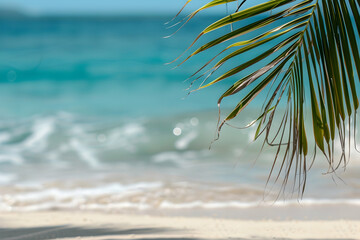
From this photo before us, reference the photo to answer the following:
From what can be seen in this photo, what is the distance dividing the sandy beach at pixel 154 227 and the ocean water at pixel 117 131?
0.37m

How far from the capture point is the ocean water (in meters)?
3.74

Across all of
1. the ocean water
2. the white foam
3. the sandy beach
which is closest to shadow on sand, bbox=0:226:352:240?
the sandy beach

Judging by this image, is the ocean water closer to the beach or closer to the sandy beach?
the beach

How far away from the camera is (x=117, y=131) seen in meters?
7.18

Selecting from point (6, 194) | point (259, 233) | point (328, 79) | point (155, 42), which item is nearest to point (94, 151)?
point (6, 194)

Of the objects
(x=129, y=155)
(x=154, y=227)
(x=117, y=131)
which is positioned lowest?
(x=154, y=227)

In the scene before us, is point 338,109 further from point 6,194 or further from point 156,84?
point 156,84

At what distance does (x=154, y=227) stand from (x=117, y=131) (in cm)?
461

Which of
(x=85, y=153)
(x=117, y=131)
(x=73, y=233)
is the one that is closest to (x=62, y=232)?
(x=73, y=233)

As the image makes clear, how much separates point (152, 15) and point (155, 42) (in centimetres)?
177

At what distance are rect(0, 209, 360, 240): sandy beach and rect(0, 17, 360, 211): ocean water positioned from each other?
1.21 feet

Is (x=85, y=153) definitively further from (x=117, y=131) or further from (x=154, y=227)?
(x=154, y=227)

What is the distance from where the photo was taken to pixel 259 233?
2457mm

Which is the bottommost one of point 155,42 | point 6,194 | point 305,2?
point 6,194
